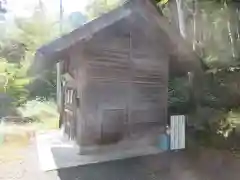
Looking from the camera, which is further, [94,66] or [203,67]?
[203,67]

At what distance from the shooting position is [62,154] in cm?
116

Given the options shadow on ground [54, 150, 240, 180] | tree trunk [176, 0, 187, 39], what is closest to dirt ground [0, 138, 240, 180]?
shadow on ground [54, 150, 240, 180]

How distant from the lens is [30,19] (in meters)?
1.10

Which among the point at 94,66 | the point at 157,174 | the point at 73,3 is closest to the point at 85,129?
the point at 94,66

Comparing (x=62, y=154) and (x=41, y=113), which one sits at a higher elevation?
(x=41, y=113)

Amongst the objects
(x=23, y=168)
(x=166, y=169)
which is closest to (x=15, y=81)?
(x=23, y=168)

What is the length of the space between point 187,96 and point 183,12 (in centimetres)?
32

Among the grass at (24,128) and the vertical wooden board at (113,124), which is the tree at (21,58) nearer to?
the grass at (24,128)

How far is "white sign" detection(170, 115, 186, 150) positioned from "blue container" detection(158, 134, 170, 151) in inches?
0.6

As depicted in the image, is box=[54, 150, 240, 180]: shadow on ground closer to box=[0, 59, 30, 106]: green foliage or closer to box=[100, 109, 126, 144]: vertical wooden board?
box=[100, 109, 126, 144]: vertical wooden board

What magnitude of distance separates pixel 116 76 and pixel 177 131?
1.07ft

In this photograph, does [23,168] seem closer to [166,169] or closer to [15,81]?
[15,81]

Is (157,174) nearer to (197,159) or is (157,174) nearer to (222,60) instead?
(197,159)

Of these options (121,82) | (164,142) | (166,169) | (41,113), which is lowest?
(166,169)
